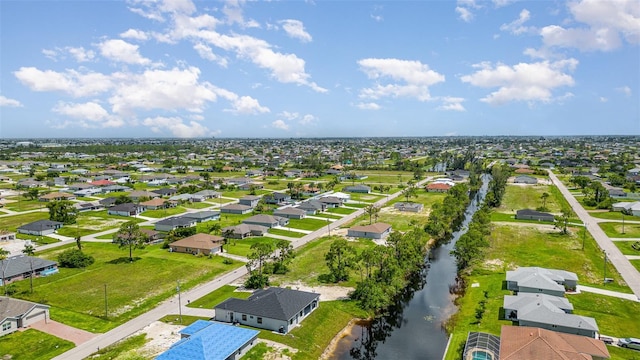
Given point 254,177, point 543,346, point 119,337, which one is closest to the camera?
point 543,346

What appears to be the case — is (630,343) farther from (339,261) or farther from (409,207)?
Answer: (409,207)

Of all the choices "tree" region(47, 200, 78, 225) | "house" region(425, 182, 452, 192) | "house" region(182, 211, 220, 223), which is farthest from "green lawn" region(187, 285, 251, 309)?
"house" region(425, 182, 452, 192)

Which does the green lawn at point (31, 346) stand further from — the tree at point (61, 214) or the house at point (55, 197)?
the house at point (55, 197)

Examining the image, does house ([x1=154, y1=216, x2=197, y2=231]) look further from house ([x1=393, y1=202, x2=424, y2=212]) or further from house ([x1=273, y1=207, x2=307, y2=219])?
house ([x1=393, y1=202, x2=424, y2=212])

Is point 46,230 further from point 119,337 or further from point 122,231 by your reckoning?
point 119,337

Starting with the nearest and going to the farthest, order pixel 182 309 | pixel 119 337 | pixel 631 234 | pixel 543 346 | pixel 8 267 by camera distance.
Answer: pixel 543 346 → pixel 119 337 → pixel 182 309 → pixel 8 267 → pixel 631 234

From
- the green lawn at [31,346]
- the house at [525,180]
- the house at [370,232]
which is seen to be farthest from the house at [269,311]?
the house at [525,180]

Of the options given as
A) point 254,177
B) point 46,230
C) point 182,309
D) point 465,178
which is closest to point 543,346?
point 182,309
